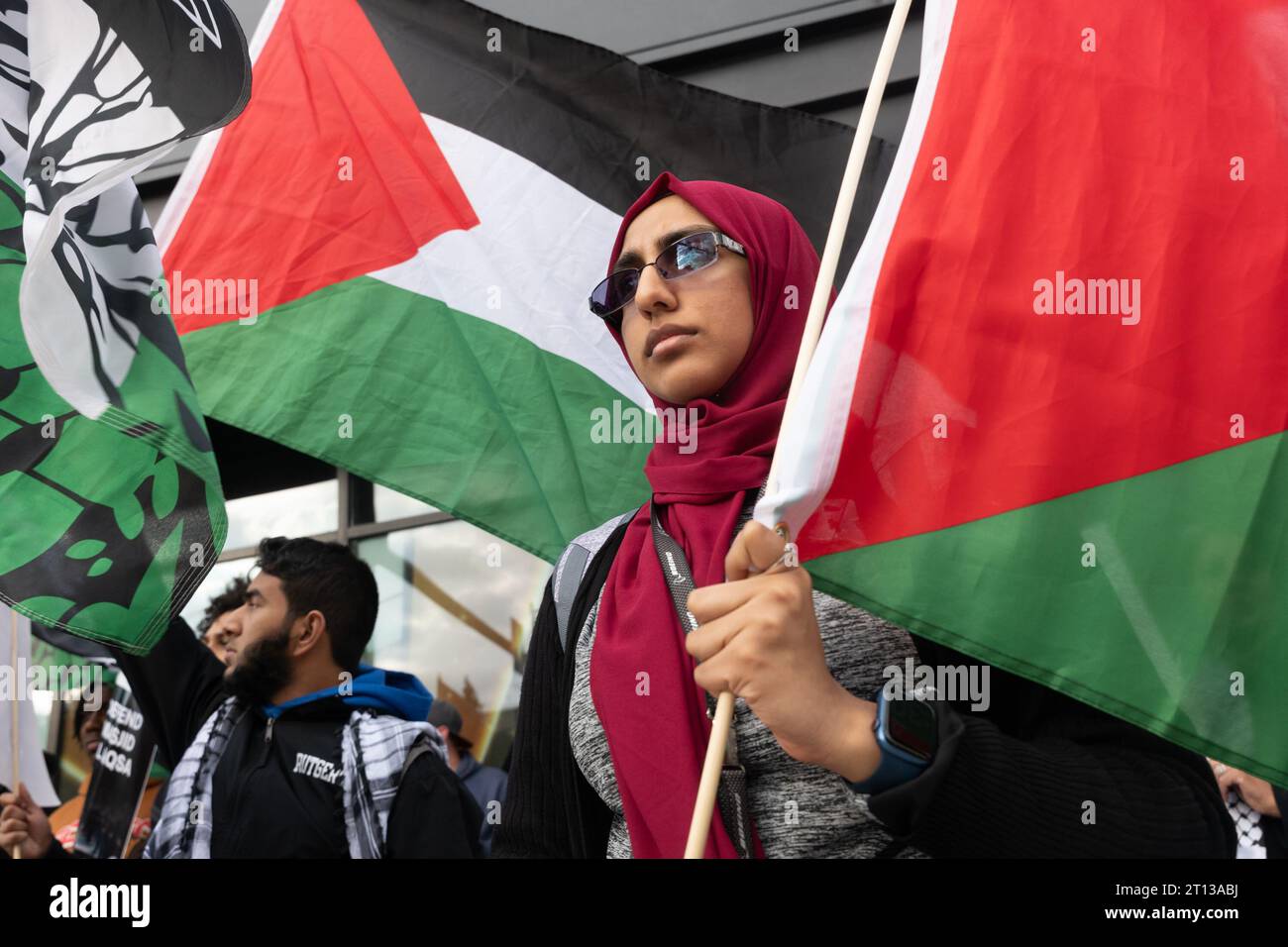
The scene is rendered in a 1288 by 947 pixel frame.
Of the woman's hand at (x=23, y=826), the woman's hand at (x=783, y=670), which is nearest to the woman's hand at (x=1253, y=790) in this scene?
the woman's hand at (x=783, y=670)

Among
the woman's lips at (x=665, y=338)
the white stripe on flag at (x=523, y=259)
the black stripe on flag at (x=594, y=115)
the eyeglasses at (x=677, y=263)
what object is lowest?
the woman's lips at (x=665, y=338)

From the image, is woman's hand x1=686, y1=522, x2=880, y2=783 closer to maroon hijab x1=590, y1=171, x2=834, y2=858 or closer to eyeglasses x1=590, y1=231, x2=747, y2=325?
maroon hijab x1=590, y1=171, x2=834, y2=858

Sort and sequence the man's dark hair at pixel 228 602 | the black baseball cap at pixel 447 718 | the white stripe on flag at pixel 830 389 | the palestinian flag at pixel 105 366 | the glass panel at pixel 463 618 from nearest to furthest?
the white stripe on flag at pixel 830 389 < the palestinian flag at pixel 105 366 < the man's dark hair at pixel 228 602 < the black baseball cap at pixel 447 718 < the glass panel at pixel 463 618

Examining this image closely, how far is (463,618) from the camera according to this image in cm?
680

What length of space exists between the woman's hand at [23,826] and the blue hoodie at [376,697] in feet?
3.24

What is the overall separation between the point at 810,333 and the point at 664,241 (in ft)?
2.11

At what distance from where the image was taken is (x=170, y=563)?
9.11 ft

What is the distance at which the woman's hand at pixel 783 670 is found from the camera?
68.8 inches

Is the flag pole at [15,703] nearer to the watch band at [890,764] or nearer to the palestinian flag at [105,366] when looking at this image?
the palestinian flag at [105,366]

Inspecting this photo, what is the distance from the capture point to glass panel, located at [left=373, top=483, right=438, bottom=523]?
7.20m

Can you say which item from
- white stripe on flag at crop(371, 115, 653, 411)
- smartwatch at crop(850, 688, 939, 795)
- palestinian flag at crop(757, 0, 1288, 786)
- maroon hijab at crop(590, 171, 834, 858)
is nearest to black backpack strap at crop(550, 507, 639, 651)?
maroon hijab at crop(590, 171, 834, 858)

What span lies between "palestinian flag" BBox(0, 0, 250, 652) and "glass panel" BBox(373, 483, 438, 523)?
4183 mm

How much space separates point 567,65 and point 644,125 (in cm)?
30

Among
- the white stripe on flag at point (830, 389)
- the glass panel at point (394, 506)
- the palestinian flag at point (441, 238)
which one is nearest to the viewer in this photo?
the white stripe on flag at point (830, 389)
